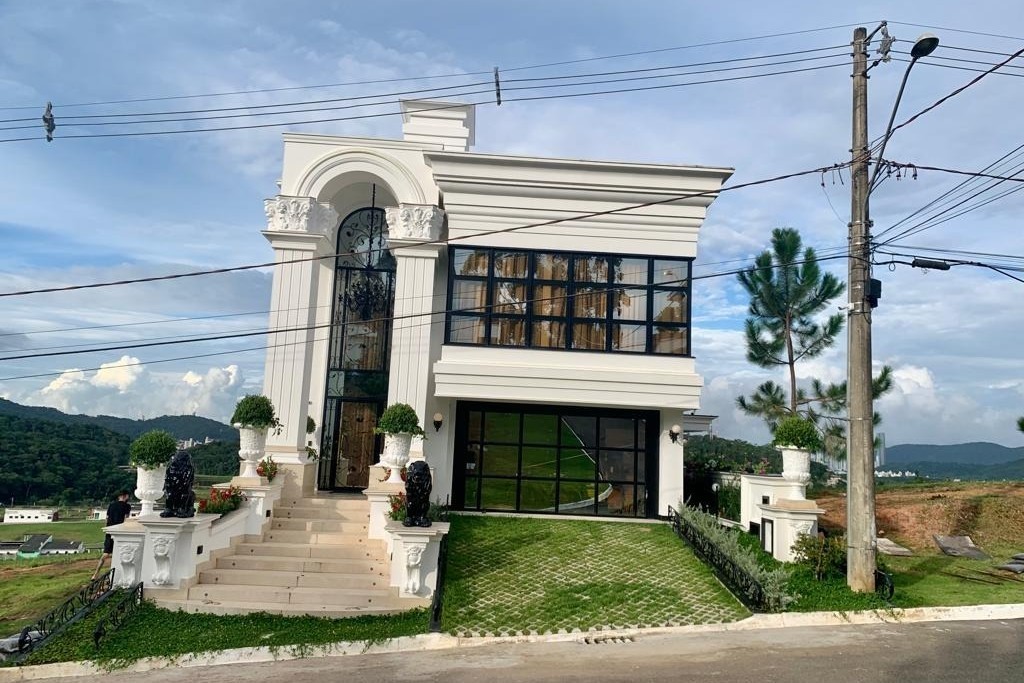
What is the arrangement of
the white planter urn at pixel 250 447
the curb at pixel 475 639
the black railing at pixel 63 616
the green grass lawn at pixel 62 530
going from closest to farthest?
1. the curb at pixel 475 639
2. the black railing at pixel 63 616
3. the white planter urn at pixel 250 447
4. the green grass lawn at pixel 62 530

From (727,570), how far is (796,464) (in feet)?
8.00

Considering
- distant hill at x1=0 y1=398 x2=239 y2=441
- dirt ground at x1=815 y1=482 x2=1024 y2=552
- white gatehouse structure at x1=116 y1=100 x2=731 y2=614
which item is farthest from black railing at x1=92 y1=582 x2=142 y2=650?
distant hill at x1=0 y1=398 x2=239 y2=441

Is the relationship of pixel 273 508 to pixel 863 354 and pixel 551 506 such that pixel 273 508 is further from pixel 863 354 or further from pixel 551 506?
pixel 863 354

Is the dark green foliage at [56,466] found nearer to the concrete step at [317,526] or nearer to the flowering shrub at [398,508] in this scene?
the concrete step at [317,526]

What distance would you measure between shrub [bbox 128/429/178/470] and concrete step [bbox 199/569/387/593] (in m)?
1.80

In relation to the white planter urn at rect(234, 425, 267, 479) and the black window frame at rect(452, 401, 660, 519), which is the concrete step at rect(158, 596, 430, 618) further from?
the black window frame at rect(452, 401, 660, 519)

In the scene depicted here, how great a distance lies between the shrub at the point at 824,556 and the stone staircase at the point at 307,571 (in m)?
5.92

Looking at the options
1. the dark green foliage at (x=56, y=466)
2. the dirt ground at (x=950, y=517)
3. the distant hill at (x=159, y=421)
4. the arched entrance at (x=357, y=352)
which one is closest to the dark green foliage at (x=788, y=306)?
the dirt ground at (x=950, y=517)

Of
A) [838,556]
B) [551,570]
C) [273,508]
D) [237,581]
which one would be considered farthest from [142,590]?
[838,556]

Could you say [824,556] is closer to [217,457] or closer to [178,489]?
[178,489]

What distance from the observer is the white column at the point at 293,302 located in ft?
45.3

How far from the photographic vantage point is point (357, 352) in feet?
50.4

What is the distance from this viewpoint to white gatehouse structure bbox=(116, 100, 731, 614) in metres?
14.2

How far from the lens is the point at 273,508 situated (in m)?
12.1
